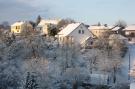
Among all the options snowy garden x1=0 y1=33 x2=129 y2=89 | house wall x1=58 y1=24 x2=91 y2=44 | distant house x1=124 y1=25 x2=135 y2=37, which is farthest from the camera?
distant house x1=124 y1=25 x2=135 y2=37

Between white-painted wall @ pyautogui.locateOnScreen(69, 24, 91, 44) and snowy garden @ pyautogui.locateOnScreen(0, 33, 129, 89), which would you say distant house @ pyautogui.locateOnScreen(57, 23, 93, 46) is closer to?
white-painted wall @ pyautogui.locateOnScreen(69, 24, 91, 44)

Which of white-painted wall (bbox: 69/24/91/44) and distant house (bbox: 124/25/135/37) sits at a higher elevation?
distant house (bbox: 124/25/135/37)

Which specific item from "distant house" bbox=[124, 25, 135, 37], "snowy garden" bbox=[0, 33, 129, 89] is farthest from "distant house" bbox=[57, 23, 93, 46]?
"distant house" bbox=[124, 25, 135, 37]

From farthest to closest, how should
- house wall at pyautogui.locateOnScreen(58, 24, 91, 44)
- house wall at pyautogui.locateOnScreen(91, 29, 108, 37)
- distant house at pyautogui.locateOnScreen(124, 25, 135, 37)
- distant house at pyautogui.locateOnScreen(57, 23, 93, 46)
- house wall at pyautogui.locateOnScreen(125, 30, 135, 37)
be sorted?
distant house at pyautogui.locateOnScreen(124, 25, 135, 37) < house wall at pyautogui.locateOnScreen(125, 30, 135, 37) < house wall at pyautogui.locateOnScreen(91, 29, 108, 37) < house wall at pyautogui.locateOnScreen(58, 24, 91, 44) < distant house at pyautogui.locateOnScreen(57, 23, 93, 46)

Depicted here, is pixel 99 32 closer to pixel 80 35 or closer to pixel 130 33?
pixel 130 33

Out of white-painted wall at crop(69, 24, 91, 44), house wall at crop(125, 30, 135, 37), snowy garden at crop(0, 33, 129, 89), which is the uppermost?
house wall at crop(125, 30, 135, 37)

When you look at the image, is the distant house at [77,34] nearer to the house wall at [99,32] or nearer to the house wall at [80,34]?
the house wall at [80,34]

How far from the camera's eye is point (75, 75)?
89.1 feet

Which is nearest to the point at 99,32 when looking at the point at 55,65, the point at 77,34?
the point at 77,34

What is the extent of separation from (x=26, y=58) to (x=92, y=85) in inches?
240

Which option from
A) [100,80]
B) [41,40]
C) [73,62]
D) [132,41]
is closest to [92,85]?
[100,80]

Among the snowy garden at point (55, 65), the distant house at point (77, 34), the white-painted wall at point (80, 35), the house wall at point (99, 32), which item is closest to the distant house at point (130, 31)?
the house wall at point (99, 32)

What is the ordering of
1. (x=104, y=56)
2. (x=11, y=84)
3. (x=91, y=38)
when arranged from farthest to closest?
(x=91, y=38)
(x=104, y=56)
(x=11, y=84)

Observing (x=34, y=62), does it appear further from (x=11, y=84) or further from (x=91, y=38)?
(x=91, y=38)
